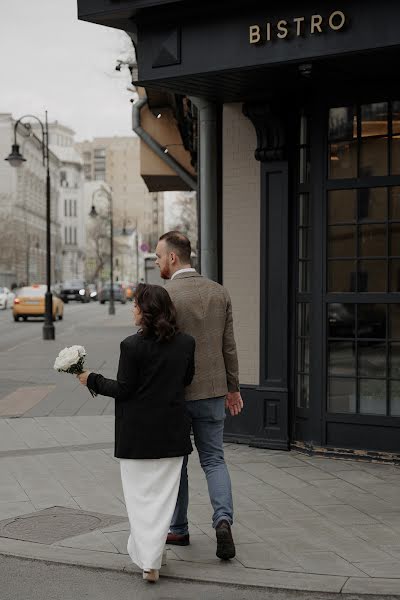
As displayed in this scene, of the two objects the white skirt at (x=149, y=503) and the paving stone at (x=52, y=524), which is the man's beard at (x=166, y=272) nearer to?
the white skirt at (x=149, y=503)

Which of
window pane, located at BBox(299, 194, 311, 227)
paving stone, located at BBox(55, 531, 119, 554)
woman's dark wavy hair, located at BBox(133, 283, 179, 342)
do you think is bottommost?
paving stone, located at BBox(55, 531, 119, 554)

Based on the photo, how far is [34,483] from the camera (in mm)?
7523

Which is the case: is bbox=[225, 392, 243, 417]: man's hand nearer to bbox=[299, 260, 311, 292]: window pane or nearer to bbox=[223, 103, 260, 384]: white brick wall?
bbox=[299, 260, 311, 292]: window pane

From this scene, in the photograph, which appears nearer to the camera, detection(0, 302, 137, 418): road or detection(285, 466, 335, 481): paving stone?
detection(285, 466, 335, 481): paving stone

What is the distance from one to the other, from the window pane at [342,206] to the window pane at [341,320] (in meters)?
0.73

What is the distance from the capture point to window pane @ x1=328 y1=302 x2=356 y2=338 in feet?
27.6

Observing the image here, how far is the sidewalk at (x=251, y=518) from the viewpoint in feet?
17.3

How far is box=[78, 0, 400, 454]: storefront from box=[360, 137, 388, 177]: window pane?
0.4 inches

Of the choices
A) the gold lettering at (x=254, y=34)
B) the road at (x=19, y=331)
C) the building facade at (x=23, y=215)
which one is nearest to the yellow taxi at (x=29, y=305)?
the road at (x=19, y=331)

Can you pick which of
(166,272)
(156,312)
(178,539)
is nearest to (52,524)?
(178,539)

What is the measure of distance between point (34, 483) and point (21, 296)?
31.8 metres

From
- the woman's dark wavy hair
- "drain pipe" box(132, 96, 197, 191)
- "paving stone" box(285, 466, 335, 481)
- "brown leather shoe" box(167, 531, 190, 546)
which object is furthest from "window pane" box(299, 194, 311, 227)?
"drain pipe" box(132, 96, 197, 191)

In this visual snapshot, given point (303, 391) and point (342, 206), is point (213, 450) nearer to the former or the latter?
point (303, 391)

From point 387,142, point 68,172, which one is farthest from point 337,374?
point 68,172
